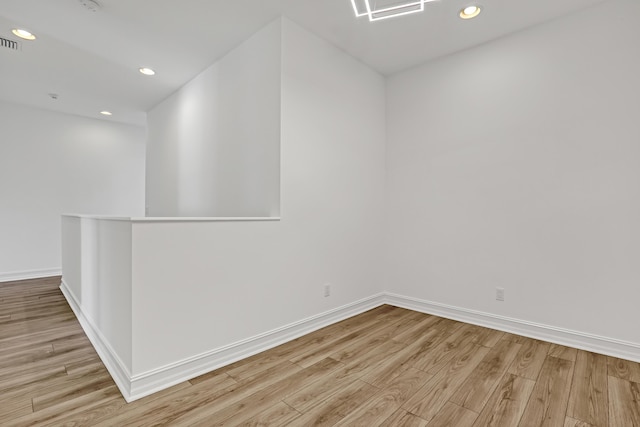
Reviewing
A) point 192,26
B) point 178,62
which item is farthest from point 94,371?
point 178,62

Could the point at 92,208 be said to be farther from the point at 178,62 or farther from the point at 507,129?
the point at 507,129

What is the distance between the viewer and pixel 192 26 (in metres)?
2.70

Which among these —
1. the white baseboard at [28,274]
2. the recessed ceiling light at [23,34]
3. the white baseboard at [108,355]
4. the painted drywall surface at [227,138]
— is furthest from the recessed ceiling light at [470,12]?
the white baseboard at [28,274]

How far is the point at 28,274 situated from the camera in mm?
4734

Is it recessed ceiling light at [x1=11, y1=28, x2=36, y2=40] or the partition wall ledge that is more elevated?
recessed ceiling light at [x1=11, y1=28, x2=36, y2=40]

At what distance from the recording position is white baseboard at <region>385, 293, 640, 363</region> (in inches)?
87.9

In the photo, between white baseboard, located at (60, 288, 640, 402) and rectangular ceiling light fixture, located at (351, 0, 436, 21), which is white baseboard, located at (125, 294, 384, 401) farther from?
rectangular ceiling light fixture, located at (351, 0, 436, 21)

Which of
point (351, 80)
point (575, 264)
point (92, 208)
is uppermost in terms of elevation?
point (351, 80)

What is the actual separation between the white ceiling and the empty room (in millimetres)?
23

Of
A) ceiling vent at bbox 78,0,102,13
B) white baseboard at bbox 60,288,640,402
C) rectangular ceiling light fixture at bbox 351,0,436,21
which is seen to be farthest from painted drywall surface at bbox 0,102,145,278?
rectangular ceiling light fixture at bbox 351,0,436,21

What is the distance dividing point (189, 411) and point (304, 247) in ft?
4.82

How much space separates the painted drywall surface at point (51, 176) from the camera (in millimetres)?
4629

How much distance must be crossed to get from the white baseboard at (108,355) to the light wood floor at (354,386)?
0.16 feet

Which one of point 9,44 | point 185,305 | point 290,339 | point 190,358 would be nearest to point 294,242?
point 290,339
